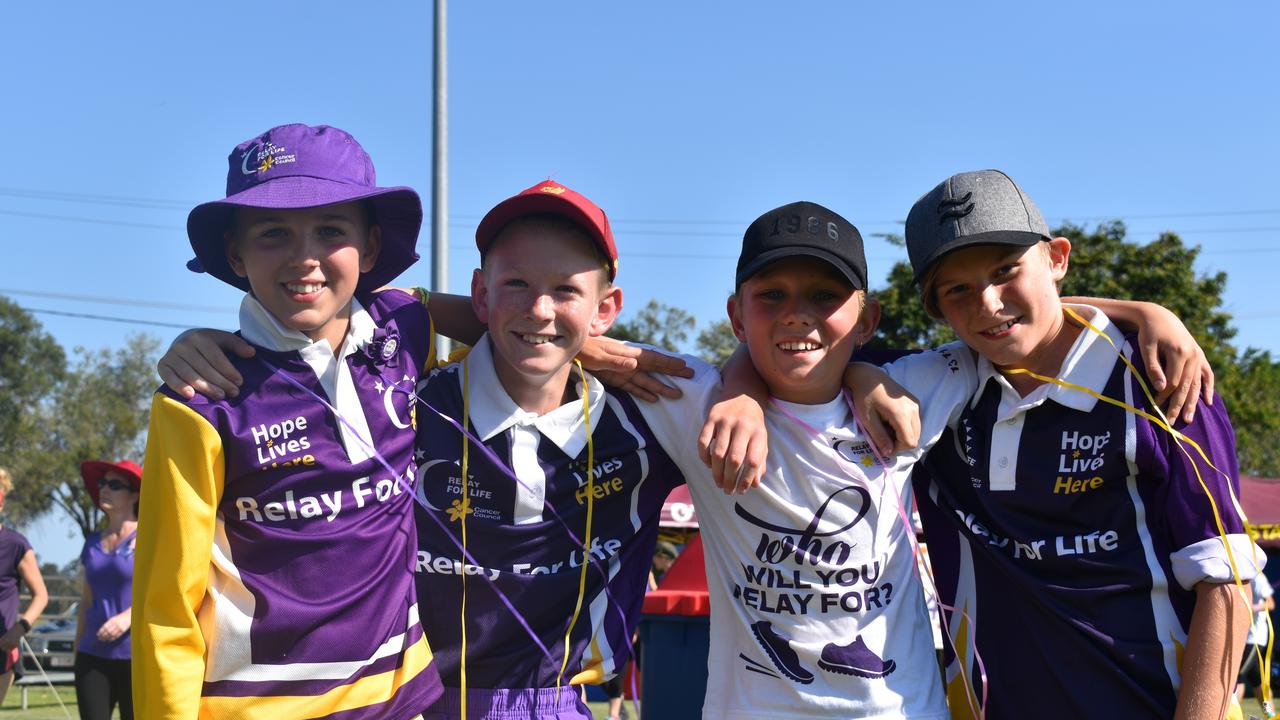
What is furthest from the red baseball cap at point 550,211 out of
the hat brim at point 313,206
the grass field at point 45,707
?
the grass field at point 45,707

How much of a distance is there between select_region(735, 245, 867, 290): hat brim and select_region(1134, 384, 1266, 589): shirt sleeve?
2.92 ft

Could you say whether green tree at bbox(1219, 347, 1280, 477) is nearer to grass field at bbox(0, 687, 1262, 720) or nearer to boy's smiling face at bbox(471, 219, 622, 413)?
grass field at bbox(0, 687, 1262, 720)

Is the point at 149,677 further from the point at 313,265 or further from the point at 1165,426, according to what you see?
the point at 1165,426

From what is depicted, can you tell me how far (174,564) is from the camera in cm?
272

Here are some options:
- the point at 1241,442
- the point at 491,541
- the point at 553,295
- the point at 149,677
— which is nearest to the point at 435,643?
the point at 491,541

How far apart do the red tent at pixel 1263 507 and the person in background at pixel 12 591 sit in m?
12.5

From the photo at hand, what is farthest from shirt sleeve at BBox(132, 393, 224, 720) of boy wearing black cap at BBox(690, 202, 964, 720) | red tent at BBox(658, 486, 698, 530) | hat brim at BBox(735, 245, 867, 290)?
red tent at BBox(658, 486, 698, 530)

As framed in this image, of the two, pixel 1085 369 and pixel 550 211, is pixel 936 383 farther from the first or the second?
pixel 550 211

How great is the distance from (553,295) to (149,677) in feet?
4.73

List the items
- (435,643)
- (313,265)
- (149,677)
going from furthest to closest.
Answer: (435,643)
(313,265)
(149,677)

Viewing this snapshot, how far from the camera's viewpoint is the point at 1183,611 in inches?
123

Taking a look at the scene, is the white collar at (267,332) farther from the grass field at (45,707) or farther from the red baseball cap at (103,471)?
the grass field at (45,707)

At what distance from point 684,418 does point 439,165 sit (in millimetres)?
7001

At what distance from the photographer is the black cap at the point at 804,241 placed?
3.28 meters
